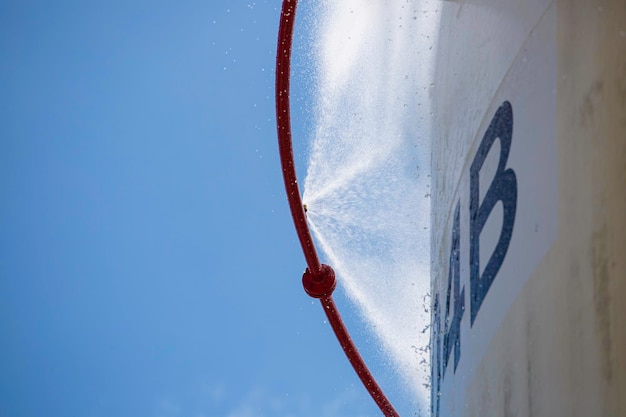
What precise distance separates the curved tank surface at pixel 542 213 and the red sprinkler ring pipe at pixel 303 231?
1123 millimetres

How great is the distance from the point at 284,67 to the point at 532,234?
251 cm

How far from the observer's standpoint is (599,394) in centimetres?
214

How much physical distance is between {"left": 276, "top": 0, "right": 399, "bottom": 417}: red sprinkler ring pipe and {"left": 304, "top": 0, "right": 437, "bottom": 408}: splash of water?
423 mm

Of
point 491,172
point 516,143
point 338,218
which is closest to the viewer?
point 516,143

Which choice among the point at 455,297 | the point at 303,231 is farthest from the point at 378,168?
the point at 455,297

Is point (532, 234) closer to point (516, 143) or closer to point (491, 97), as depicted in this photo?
point (516, 143)

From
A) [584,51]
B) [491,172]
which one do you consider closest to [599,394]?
[584,51]

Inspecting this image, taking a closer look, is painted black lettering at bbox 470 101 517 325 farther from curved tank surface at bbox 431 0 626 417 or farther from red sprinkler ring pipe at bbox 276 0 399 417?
red sprinkler ring pipe at bbox 276 0 399 417

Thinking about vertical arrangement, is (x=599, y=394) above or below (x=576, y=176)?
below

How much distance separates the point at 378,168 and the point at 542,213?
346 cm

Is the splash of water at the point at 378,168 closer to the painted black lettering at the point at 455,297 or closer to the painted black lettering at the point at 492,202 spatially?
the painted black lettering at the point at 455,297

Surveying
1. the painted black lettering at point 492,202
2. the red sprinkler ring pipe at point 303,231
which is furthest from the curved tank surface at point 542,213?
the red sprinkler ring pipe at point 303,231

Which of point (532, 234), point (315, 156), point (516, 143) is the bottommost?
point (315, 156)

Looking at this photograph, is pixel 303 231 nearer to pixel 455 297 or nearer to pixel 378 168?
pixel 378 168
